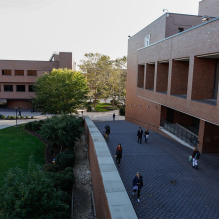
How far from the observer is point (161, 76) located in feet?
61.0

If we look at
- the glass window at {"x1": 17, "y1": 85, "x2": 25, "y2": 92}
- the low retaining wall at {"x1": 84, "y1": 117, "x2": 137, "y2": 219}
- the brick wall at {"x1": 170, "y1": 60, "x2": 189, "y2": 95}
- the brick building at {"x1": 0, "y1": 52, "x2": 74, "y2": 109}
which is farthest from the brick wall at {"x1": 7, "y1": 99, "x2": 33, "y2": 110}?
the low retaining wall at {"x1": 84, "y1": 117, "x2": 137, "y2": 219}

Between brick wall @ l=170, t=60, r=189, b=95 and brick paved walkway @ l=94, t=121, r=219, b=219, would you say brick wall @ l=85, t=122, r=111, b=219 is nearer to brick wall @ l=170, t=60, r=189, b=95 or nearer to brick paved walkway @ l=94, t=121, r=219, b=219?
brick paved walkway @ l=94, t=121, r=219, b=219

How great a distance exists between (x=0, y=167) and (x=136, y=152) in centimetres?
1006

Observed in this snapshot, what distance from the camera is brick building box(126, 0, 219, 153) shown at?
1167 cm

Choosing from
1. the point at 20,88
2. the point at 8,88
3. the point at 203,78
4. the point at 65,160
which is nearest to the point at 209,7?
the point at 203,78

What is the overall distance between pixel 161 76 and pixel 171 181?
33.8 ft

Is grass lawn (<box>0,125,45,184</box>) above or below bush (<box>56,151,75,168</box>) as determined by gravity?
below

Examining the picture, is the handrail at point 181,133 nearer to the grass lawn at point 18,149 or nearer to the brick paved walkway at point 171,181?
the brick paved walkway at point 171,181

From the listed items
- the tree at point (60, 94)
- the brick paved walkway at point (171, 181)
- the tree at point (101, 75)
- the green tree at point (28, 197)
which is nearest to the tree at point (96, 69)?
the tree at point (101, 75)

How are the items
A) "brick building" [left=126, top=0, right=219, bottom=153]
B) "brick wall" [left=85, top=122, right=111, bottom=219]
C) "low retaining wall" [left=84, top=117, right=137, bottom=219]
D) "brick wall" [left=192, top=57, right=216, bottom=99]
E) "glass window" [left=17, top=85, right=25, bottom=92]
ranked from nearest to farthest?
"low retaining wall" [left=84, top=117, right=137, bottom=219] → "brick wall" [left=85, top=122, right=111, bottom=219] → "brick building" [left=126, top=0, right=219, bottom=153] → "brick wall" [left=192, top=57, right=216, bottom=99] → "glass window" [left=17, top=85, right=25, bottom=92]

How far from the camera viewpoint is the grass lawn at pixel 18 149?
1684 cm

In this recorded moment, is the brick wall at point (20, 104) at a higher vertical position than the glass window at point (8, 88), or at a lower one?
lower

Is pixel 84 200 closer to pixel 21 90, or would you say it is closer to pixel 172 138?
pixel 172 138

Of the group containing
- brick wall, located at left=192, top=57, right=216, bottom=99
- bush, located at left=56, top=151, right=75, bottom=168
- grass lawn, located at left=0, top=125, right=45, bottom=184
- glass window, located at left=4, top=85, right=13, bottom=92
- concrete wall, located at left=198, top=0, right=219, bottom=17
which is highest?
concrete wall, located at left=198, top=0, right=219, bottom=17
